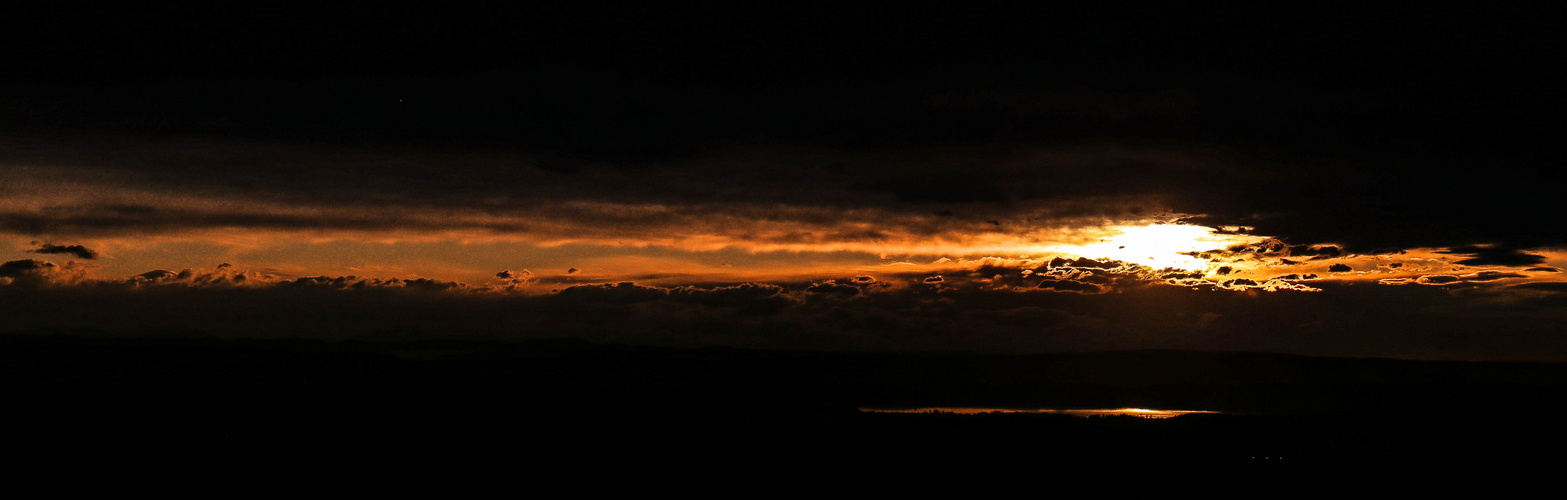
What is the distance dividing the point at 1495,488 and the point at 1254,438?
41.7 meters

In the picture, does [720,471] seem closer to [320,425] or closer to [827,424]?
[827,424]

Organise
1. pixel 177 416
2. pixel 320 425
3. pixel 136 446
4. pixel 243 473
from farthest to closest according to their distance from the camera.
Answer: pixel 177 416 → pixel 320 425 → pixel 136 446 → pixel 243 473

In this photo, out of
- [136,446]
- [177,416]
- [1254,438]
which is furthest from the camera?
[1254,438]

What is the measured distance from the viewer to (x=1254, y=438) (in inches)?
4769

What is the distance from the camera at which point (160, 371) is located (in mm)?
194625

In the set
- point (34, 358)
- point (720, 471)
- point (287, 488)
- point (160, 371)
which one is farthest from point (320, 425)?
point (34, 358)

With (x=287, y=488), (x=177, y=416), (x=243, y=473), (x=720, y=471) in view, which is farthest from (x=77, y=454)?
(x=720, y=471)

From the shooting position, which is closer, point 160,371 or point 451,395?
point 451,395

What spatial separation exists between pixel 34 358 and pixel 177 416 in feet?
409

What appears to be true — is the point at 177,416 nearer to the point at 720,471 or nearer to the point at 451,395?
the point at 451,395

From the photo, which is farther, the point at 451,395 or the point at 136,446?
the point at 451,395

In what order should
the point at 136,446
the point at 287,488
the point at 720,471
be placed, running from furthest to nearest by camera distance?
the point at 136,446 < the point at 720,471 < the point at 287,488

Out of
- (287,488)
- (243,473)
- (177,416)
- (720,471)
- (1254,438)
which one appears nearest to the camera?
(287,488)

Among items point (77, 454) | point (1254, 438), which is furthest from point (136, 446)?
point (1254, 438)
